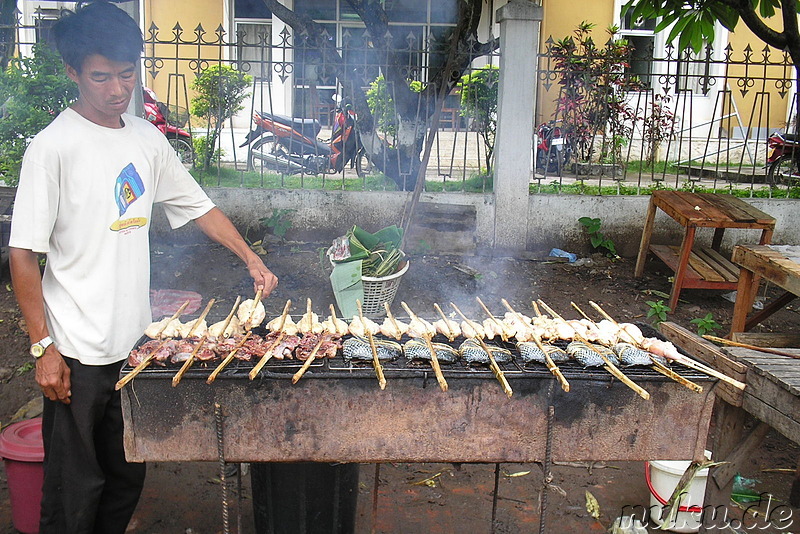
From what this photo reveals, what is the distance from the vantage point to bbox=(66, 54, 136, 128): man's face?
2.84m

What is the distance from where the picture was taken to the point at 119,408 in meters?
3.18

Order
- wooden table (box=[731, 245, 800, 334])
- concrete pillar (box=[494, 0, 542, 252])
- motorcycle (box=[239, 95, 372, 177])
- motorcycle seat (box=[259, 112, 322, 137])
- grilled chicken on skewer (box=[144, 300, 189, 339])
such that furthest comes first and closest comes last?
motorcycle (box=[239, 95, 372, 177]) < motorcycle seat (box=[259, 112, 322, 137]) < concrete pillar (box=[494, 0, 542, 252]) < wooden table (box=[731, 245, 800, 334]) < grilled chicken on skewer (box=[144, 300, 189, 339])

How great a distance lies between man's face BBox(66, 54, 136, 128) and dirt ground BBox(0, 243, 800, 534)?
2.22 metres

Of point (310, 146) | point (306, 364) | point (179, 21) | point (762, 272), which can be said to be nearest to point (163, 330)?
point (306, 364)

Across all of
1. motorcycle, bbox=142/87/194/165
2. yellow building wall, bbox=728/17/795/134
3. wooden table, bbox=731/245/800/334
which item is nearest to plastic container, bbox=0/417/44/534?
wooden table, bbox=731/245/800/334

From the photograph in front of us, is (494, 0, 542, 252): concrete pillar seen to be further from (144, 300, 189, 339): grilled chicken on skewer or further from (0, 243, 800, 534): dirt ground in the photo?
(144, 300, 189, 339): grilled chicken on skewer

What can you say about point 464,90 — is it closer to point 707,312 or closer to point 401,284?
point 401,284

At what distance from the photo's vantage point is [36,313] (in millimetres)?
2834

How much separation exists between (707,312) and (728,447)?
3474 mm

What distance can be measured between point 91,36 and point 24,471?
7.14 ft

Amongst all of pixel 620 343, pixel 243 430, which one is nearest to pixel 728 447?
pixel 620 343

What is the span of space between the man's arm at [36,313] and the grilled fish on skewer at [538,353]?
201 cm

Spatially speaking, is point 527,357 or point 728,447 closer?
point 527,357

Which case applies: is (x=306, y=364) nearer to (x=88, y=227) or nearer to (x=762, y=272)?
(x=88, y=227)
